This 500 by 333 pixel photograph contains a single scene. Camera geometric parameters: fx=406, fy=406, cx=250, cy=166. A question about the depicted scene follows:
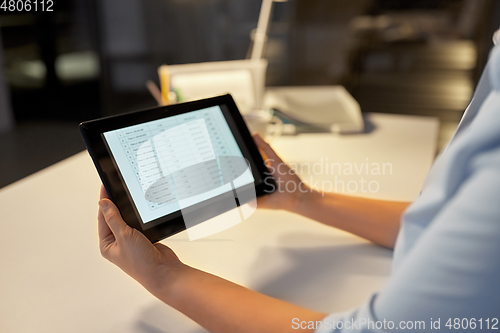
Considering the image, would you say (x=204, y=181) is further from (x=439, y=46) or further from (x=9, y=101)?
(x=439, y=46)

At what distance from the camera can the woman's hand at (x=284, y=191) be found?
0.73m

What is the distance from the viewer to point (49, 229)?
2.39 ft

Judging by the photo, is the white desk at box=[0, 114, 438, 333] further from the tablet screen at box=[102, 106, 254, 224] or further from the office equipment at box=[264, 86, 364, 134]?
the office equipment at box=[264, 86, 364, 134]

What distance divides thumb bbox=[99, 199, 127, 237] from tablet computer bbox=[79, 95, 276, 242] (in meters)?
0.01

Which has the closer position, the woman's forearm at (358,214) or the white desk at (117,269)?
the white desk at (117,269)

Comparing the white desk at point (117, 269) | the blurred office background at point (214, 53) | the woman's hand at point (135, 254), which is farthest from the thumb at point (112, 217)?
the blurred office background at point (214, 53)

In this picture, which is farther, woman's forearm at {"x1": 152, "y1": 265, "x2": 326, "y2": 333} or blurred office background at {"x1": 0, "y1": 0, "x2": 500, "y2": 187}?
blurred office background at {"x1": 0, "y1": 0, "x2": 500, "y2": 187}

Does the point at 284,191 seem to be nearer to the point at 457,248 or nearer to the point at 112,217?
the point at 112,217

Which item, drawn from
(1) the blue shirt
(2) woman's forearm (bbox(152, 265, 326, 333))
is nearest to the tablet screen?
(2) woman's forearm (bbox(152, 265, 326, 333))

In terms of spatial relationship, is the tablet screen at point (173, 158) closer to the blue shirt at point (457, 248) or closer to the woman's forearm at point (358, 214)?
the woman's forearm at point (358, 214)

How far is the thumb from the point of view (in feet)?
1.62

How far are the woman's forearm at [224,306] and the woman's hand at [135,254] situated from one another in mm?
10

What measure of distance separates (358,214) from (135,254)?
14.9 inches

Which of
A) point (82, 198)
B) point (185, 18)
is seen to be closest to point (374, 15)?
point (185, 18)
